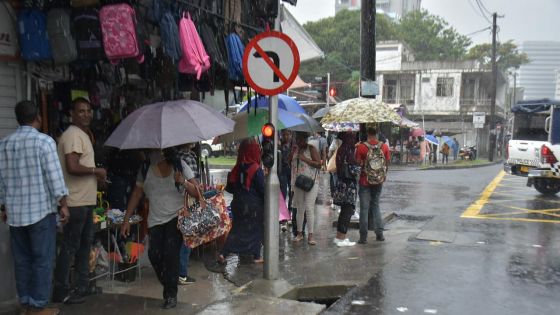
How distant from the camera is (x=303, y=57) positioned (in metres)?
9.38

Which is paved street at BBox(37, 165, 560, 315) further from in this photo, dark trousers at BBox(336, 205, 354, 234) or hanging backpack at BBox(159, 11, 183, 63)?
hanging backpack at BBox(159, 11, 183, 63)

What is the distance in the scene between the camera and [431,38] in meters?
53.8

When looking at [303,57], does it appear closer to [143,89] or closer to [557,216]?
[143,89]

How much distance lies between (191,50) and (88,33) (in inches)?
43.4

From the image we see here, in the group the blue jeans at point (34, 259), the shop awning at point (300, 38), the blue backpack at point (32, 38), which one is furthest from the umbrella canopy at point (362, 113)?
the blue jeans at point (34, 259)

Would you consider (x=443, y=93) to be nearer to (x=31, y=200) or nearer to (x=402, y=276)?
(x=402, y=276)

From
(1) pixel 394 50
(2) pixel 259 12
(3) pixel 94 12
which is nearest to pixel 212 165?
(2) pixel 259 12

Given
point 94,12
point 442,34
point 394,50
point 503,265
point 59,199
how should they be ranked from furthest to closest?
1. point 442,34
2. point 394,50
3. point 503,265
4. point 94,12
5. point 59,199

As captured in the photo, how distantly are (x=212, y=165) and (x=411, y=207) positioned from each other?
1337 cm

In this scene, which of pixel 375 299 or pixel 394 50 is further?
pixel 394 50

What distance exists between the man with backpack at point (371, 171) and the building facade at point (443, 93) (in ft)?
113

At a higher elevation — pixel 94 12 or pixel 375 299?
pixel 94 12

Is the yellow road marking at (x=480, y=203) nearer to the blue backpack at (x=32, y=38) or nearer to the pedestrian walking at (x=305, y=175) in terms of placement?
the pedestrian walking at (x=305, y=175)

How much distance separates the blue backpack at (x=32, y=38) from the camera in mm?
4656
